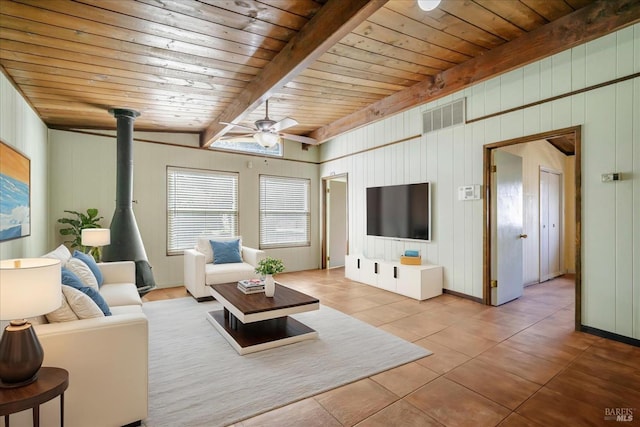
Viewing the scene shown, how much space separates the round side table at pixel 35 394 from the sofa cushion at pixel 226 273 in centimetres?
298

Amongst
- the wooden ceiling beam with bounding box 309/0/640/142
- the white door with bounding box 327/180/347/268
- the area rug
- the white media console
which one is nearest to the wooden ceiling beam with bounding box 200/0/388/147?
the wooden ceiling beam with bounding box 309/0/640/142

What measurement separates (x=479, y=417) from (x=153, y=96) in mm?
4569

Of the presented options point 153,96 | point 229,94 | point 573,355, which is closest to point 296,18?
point 229,94

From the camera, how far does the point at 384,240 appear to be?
19.5 feet

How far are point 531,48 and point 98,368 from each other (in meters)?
4.26

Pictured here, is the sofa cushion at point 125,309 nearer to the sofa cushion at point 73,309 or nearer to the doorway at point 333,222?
the sofa cushion at point 73,309

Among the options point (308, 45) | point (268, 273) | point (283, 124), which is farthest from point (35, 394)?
point (283, 124)

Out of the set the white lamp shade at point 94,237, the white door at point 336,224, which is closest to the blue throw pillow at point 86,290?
the white lamp shade at point 94,237

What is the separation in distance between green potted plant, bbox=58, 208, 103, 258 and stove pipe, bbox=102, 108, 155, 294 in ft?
2.03

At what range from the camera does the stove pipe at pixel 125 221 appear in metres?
4.37

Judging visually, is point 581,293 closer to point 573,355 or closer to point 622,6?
point 573,355

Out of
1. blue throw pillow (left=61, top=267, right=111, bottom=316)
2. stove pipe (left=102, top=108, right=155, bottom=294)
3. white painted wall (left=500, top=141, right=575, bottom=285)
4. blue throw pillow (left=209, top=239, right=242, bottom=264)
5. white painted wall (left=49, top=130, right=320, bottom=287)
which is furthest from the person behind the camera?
white painted wall (left=500, top=141, right=575, bottom=285)

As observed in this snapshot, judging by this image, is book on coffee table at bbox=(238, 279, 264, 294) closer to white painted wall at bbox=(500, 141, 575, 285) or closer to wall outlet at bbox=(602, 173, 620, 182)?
wall outlet at bbox=(602, 173, 620, 182)

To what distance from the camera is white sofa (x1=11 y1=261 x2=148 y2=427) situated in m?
1.75
